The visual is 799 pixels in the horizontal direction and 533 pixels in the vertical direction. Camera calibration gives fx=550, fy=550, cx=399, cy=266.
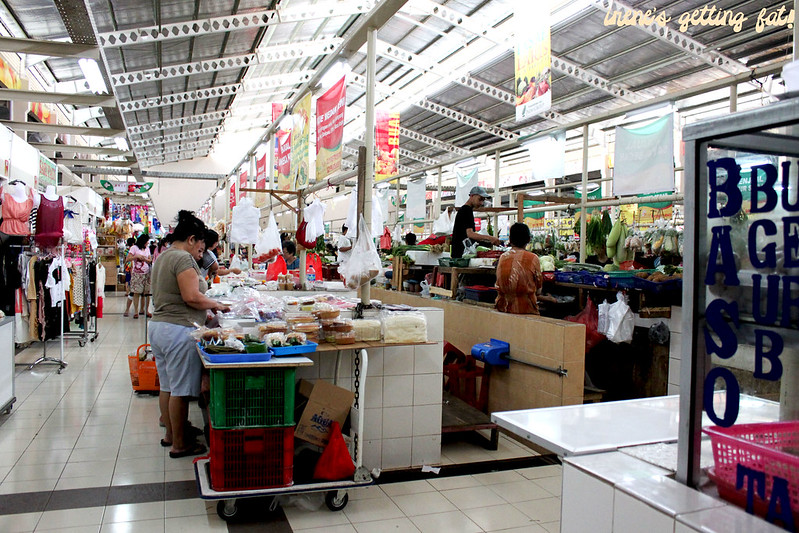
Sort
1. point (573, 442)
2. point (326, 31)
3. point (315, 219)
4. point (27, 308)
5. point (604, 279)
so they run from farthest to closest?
point (326, 31) < point (27, 308) < point (315, 219) < point (604, 279) < point (573, 442)

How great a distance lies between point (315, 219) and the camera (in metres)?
6.79

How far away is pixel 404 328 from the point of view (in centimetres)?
391

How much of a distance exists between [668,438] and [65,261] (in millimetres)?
8791

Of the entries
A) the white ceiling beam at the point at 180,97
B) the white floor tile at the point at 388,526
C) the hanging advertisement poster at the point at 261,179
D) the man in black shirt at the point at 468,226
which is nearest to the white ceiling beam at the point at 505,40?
the hanging advertisement poster at the point at 261,179

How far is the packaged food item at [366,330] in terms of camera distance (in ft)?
12.6

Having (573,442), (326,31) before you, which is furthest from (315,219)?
(326,31)

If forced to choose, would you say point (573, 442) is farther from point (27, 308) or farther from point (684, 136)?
point (27, 308)

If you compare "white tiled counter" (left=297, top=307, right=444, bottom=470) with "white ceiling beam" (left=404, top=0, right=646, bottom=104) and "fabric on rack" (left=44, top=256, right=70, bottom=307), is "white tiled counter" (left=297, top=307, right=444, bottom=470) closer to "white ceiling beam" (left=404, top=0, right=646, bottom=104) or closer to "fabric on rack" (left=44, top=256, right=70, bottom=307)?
"fabric on rack" (left=44, top=256, right=70, bottom=307)

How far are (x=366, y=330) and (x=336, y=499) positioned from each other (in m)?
1.10

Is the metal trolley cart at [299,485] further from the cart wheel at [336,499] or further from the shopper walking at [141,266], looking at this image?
the shopper walking at [141,266]

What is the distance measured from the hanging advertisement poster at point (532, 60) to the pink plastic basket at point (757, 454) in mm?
5391

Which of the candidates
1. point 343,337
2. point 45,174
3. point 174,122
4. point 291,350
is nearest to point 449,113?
point 174,122

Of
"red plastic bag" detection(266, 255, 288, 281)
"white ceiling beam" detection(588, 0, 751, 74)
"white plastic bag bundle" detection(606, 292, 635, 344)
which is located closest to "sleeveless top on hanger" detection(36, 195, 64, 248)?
"red plastic bag" detection(266, 255, 288, 281)

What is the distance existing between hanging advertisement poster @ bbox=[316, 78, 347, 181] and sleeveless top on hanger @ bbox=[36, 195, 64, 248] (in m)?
4.59
